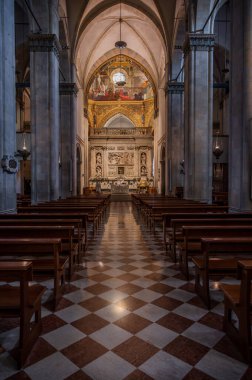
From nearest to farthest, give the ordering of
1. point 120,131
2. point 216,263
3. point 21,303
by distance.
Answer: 1. point 21,303
2. point 216,263
3. point 120,131

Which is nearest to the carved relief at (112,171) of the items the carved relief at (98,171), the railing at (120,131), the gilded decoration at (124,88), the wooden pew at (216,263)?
the carved relief at (98,171)

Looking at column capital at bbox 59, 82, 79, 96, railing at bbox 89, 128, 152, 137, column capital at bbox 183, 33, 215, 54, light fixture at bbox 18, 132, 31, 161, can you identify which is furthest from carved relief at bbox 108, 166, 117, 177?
column capital at bbox 183, 33, 215, 54

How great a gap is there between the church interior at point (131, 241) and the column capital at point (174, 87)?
0.09 m

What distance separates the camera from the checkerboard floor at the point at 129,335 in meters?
2.43

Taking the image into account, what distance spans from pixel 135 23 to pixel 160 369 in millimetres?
25670

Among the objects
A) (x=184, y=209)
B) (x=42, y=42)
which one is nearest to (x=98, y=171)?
(x=42, y=42)

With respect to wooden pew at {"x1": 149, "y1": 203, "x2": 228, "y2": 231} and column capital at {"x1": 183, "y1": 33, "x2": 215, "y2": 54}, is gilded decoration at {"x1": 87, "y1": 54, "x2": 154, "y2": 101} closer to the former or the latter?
column capital at {"x1": 183, "y1": 33, "x2": 215, "y2": 54}

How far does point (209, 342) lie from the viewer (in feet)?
9.36

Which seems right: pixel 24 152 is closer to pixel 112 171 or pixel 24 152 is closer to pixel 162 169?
pixel 162 169

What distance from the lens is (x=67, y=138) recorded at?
1848cm

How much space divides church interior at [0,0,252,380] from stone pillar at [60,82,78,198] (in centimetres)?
9

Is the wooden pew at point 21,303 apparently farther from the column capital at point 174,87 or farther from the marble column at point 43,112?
the column capital at point 174,87

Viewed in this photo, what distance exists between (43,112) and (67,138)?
6.21 metres

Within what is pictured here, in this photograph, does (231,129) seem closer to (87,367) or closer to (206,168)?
(206,168)
